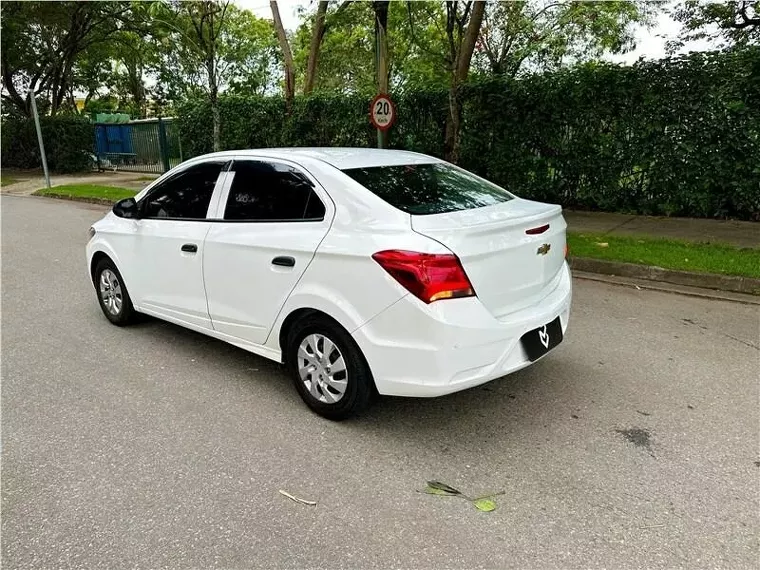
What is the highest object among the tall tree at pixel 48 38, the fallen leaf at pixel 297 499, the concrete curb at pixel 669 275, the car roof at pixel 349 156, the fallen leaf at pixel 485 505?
the tall tree at pixel 48 38

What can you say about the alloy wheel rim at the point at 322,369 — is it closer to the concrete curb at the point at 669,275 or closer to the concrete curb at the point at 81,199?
the concrete curb at the point at 669,275

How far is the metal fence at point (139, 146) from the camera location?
19141 millimetres

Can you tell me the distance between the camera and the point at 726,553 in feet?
7.75

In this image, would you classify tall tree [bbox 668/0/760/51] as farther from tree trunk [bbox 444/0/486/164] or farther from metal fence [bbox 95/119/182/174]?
metal fence [bbox 95/119/182/174]

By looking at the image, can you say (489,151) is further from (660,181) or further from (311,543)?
(311,543)

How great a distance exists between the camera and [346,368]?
330 cm

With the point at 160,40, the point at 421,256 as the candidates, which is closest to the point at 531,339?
the point at 421,256

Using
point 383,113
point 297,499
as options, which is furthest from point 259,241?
point 383,113

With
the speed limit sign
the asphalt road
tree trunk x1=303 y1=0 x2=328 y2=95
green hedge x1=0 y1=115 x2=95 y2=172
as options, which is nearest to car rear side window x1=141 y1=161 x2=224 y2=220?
the asphalt road

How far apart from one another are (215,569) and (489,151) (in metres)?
10.00

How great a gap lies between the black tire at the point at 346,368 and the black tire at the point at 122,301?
7.31ft

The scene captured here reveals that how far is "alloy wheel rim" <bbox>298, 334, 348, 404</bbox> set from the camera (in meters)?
3.36

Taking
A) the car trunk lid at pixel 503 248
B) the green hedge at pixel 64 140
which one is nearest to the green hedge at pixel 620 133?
the car trunk lid at pixel 503 248

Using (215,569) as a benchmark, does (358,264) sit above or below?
above
